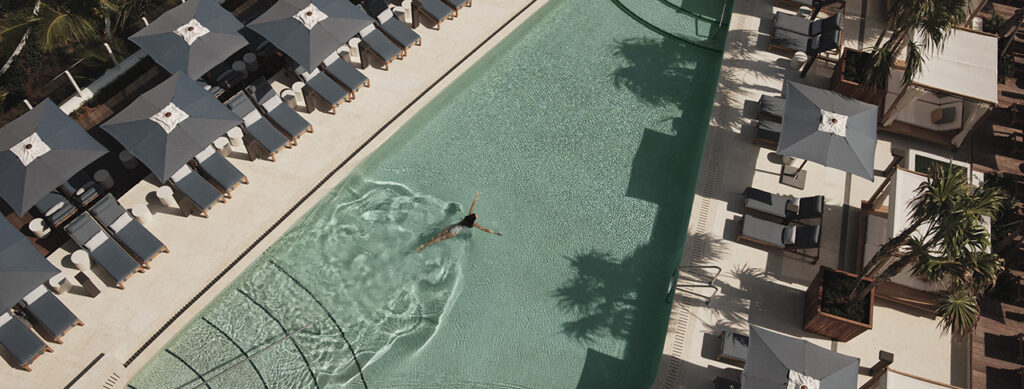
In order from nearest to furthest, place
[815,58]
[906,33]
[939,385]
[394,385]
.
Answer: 1. [939,385]
2. [394,385]
3. [906,33]
4. [815,58]

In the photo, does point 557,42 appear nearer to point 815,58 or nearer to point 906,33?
point 815,58

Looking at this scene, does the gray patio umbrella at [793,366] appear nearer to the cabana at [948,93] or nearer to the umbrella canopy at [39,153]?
the cabana at [948,93]

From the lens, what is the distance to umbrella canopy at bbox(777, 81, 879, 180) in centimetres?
1416

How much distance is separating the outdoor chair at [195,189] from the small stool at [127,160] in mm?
1259

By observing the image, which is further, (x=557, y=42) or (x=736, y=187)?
(x=557, y=42)

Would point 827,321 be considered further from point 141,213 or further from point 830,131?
point 141,213

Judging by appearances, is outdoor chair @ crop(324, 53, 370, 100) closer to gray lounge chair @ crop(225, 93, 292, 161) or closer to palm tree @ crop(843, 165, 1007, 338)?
gray lounge chair @ crop(225, 93, 292, 161)

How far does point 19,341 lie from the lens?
12.0m

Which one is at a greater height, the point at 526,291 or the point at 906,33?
the point at 906,33

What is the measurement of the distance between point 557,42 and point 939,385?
438 inches

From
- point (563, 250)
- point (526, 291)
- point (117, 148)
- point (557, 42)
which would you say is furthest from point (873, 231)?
point (117, 148)

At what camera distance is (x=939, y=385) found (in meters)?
12.0

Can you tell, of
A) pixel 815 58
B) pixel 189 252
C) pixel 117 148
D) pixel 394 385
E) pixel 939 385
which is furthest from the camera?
pixel 815 58

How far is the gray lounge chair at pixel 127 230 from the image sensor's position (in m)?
13.1
